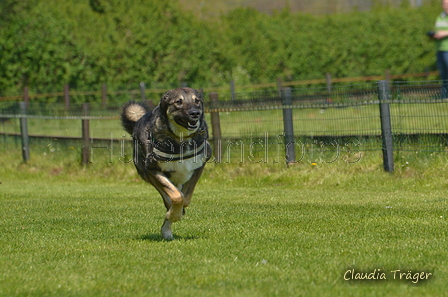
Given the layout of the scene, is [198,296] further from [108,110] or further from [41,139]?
[41,139]

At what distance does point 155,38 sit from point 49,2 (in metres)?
4.53

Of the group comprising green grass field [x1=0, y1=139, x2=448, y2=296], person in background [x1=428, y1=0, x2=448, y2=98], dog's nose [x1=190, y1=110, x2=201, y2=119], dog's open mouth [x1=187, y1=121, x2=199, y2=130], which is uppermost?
person in background [x1=428, y1=0, x2=448, y2=98]

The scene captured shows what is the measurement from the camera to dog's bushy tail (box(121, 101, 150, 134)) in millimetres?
8148

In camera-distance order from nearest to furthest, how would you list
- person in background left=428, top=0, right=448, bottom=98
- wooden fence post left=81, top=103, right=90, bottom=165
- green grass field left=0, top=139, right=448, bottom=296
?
green grass field left=0, top=139, right=448, bottom=296
person in background left=428, top=0, right=448, bottom=98
wooden fence post left=81, top=103, right=90, bottom=165

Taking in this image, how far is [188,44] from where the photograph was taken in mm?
30547

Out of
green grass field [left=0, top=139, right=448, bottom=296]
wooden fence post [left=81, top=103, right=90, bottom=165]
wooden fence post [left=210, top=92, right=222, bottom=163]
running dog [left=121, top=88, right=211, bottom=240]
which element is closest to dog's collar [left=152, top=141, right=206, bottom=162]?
running dog [left=121, top=88, right=211, bottom=240]

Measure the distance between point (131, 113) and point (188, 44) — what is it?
22.7 metres

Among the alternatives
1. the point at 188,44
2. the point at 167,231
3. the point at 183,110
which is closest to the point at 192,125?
the point at 183,110

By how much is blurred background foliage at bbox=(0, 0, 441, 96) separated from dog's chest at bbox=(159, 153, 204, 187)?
20.0 meters

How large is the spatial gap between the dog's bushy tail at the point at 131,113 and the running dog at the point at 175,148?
91 centimetres

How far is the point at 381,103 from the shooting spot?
12297 mm

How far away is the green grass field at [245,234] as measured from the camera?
16.8 ft

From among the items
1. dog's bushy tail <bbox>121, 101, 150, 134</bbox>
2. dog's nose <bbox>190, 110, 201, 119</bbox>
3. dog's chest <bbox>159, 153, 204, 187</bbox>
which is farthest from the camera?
dog's bushy tail <bbox>121, 101, 150, 134</bbox>

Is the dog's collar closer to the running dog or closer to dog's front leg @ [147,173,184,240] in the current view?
the running dog
